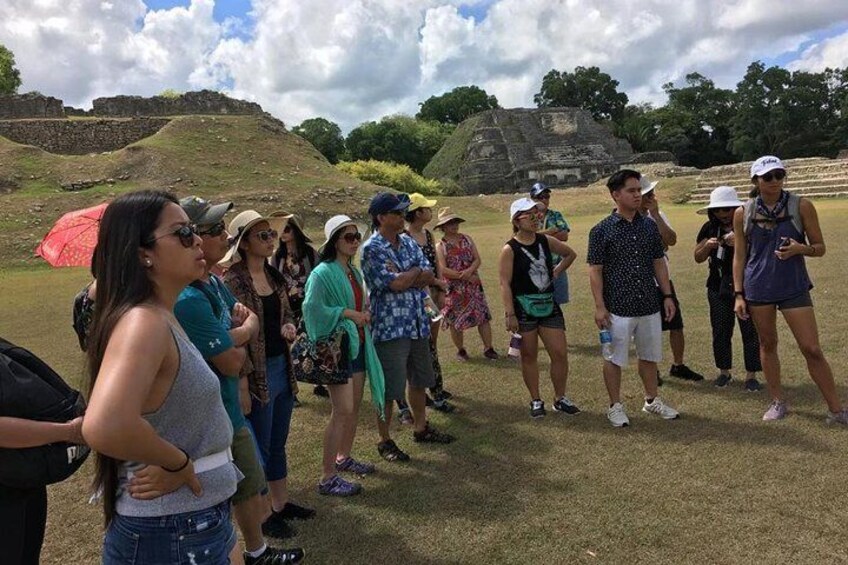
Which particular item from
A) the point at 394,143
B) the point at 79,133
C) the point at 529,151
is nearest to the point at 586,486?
the point at 79,133

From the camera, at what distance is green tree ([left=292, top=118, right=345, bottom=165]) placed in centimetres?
5941

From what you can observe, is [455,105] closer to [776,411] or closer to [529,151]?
[529,151]

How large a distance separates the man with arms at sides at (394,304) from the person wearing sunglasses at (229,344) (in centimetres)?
141

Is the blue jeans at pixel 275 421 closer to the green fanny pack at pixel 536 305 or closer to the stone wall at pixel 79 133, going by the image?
the green fanny pack at pixel 536 305

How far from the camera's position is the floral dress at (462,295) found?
705 centimetres

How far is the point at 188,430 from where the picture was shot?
1.87 meters

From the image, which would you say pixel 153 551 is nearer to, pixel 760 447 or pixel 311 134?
pixel 760 447

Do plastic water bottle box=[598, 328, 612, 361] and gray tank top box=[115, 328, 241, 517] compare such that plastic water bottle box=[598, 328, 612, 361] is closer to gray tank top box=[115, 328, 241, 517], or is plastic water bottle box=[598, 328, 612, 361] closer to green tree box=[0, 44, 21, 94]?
gray tank top box=[115, 328, 241, 517]

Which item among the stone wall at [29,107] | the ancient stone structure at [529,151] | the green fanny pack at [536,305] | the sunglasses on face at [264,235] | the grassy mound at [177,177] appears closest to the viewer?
the sunglasses on face at [264,235]

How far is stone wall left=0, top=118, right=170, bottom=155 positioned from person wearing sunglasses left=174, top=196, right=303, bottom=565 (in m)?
34.6

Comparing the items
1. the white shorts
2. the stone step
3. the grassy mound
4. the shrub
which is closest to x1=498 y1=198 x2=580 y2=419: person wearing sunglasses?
the white shorts

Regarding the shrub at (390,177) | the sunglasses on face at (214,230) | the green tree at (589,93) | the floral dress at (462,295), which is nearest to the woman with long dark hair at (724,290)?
the floral dress at (462,295)

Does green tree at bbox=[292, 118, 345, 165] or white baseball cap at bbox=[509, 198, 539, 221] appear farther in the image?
green tree at bbox=[292, 118, 345, 165]

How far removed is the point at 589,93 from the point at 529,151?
23.8m
